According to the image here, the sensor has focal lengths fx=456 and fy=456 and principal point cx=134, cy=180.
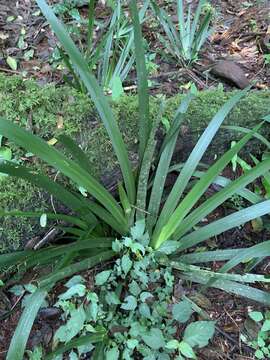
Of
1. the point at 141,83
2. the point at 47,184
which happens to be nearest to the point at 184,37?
the point at 141,83

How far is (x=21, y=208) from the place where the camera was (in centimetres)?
174

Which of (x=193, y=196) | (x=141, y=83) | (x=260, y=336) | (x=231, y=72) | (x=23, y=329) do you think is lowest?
(x=260, y=336)

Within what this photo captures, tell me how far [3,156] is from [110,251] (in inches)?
22.3

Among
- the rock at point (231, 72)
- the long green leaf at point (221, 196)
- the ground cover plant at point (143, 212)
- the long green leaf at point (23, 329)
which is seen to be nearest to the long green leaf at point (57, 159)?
the ground cover plant at point (143, 212)

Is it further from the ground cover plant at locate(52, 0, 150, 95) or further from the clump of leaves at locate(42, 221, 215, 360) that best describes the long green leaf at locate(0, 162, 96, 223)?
the ground cover plant at locate(52, 0, 150, 95)

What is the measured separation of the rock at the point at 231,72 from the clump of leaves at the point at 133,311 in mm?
1017

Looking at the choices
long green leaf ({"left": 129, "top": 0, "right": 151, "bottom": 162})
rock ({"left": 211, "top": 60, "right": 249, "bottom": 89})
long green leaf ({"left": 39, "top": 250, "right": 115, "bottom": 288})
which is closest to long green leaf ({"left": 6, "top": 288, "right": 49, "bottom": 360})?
long green leaf ({"left": 39, "top": 250, "right": 115, "bottom": 288})

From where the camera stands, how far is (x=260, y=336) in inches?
65.2

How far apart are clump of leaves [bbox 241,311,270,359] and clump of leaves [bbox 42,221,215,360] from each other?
20 centimetres

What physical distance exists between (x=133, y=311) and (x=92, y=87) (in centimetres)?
80

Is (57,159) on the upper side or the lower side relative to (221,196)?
upper

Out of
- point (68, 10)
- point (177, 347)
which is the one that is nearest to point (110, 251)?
point (177, 347)

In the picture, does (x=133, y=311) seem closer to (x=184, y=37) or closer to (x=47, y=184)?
(x=47, y=184)

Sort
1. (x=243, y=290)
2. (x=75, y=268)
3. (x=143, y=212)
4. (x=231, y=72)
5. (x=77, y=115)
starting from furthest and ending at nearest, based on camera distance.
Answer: (x=231, y=72), (x=77, y=115), (x=143, y=212), (x=243, y=290), (x=75, y=268)
